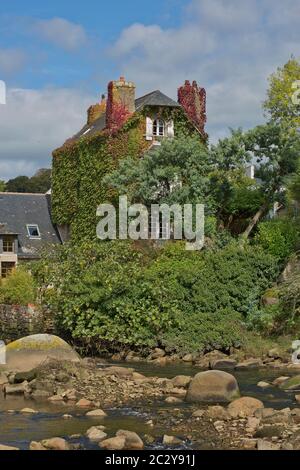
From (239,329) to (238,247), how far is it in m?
4.22

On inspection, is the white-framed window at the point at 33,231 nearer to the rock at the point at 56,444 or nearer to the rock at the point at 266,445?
the rock at the point at 56,444

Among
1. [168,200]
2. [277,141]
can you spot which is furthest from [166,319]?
[277,141]

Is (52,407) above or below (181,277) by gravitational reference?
below

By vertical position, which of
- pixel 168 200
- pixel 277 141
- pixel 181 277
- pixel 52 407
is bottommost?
pixel 52 407

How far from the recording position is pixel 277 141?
33844mm

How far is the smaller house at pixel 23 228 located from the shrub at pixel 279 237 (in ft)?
49.6

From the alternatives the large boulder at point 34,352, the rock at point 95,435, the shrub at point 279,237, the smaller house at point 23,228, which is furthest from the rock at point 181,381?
the smaller house at point 23,228

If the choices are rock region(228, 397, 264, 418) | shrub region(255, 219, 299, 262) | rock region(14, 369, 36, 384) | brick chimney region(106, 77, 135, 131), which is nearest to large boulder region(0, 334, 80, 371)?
rock region(14, 369, 36, 384)

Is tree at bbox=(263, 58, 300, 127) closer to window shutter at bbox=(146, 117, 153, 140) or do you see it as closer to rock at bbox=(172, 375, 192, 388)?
window shutter at bbox=(146, 117, 153, 140)

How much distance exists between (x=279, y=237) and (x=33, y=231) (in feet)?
63.9

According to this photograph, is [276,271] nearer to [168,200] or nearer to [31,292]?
[168,200]

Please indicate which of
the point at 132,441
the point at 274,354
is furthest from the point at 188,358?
the point at 132,441

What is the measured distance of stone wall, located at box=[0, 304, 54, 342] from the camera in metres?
31.2

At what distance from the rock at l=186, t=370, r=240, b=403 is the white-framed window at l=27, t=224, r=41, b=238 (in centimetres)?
2924
